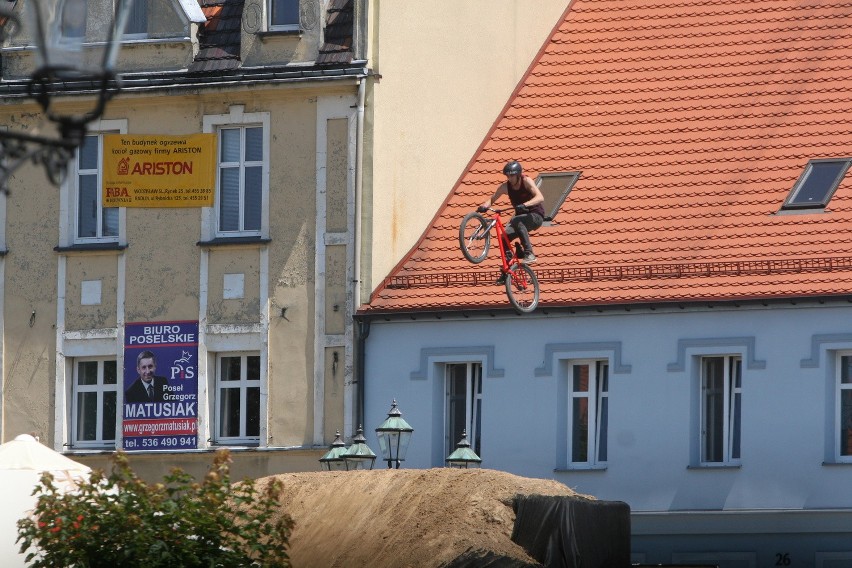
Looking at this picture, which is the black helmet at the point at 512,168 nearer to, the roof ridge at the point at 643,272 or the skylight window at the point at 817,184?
the roof ridge at the point at 643,272

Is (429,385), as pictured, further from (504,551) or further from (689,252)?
(504,551)

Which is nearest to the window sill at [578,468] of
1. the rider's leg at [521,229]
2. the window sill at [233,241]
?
the rider's leg at [521,229]

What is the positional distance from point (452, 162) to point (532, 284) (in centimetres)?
494

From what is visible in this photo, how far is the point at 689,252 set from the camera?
3152 cm

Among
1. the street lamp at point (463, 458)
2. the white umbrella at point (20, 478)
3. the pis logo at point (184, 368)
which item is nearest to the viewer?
the white umbrella at point (20, 478)

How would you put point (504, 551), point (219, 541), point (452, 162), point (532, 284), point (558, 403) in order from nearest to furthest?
1. point (219, 541)
2. point (504, 551)
3. point (532, 284)
4. point (558, 403)
5. point (452, 162)

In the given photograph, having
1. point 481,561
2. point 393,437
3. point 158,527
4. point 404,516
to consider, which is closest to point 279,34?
point 393,437

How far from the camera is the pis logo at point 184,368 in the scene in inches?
1307

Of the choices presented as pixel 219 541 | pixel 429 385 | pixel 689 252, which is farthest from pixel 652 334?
pixel 219 541

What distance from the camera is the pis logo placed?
33.2 m

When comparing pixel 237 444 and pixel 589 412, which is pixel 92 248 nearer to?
pixel 237 444

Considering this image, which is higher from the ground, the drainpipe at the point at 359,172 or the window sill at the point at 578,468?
the drainpipe at the point at 359,172

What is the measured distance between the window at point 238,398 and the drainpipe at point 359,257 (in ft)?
5.63

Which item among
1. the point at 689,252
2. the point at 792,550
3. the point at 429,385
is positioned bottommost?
the point at 792,550
